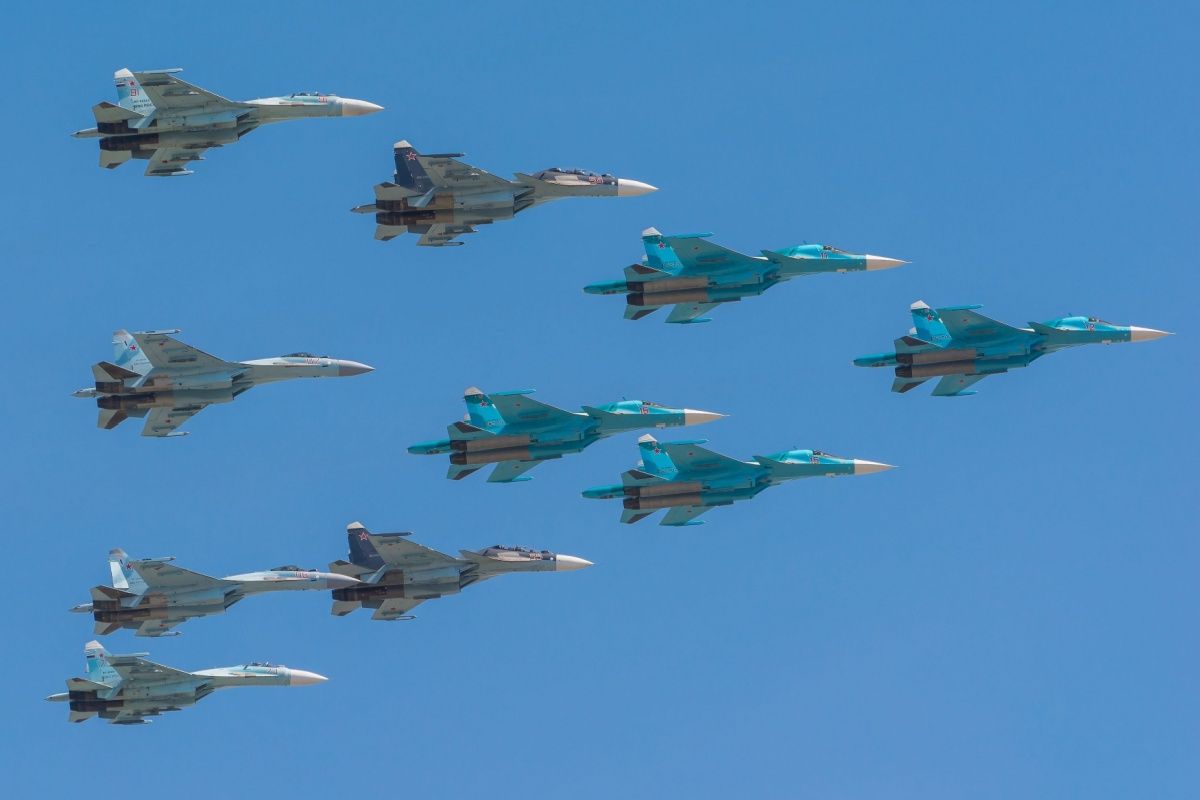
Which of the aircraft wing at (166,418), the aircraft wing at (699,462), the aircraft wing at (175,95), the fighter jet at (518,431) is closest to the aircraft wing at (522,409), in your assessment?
the fighter jet at (518,431)

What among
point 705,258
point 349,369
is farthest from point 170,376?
point 705,258

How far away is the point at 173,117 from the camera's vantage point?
103000 mm

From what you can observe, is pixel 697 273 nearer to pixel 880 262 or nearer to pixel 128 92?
pixel 880 262

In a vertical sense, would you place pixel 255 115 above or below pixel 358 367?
above

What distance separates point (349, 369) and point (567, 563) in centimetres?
1380

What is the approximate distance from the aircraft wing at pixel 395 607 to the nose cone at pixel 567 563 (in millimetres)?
6729

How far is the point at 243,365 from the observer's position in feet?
342

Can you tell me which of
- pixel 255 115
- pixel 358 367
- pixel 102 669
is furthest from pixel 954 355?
pixel 102 669

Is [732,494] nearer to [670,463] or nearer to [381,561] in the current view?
[670,463]

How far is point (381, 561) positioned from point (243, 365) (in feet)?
37.5

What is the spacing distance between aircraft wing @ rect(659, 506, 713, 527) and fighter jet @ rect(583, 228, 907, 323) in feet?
29.7

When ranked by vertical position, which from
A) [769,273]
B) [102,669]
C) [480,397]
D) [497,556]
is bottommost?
[102,669]

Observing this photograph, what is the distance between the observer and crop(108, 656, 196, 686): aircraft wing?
342 ft

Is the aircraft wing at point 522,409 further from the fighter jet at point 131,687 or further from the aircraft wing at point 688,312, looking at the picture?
the fighter jet at point 131,687
